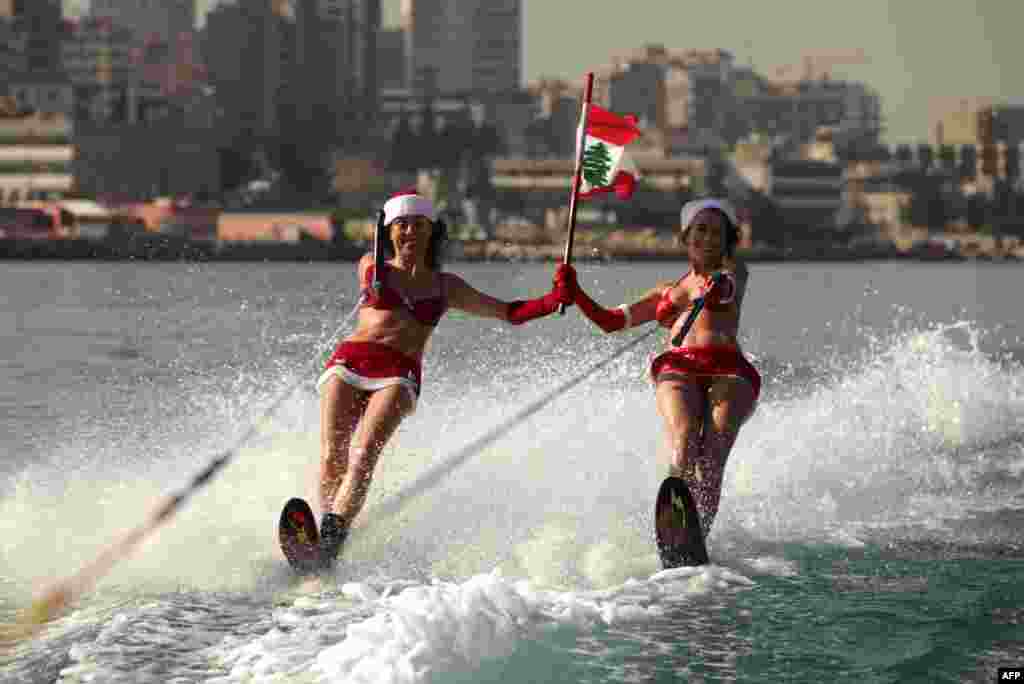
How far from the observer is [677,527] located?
435 inches

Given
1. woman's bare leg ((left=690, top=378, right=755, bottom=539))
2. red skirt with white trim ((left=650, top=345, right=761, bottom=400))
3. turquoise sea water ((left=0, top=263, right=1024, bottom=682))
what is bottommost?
turquoise sea water ((left=0, top=263, right=1024, bottom=682))

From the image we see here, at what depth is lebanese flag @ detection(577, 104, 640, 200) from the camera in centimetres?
1329

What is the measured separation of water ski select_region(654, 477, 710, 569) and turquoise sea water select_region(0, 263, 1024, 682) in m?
0.14

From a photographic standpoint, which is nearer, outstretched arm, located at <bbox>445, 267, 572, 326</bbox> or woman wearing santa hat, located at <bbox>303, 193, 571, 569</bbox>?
woman wearing santa hat, located at <bbox>303, 193, 571, 569</bbox>

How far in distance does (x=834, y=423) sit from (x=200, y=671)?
10.2 meters

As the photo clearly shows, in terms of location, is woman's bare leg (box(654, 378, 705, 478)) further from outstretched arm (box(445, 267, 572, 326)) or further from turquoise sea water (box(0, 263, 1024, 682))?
outstretched arm (box(445, 267, 572, 326))

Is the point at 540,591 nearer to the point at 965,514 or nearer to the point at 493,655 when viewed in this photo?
the point at 493,655

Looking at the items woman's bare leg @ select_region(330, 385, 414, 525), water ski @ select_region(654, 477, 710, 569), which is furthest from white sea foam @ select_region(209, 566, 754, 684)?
woman's bare leg @ select_region(330, 385, 414, 525)

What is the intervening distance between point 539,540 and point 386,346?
5.16ft

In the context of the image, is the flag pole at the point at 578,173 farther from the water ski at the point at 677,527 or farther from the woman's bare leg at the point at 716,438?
the water ski at the point at 677,527

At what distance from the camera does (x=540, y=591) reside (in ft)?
34.2

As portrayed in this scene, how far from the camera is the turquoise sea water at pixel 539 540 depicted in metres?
9.35

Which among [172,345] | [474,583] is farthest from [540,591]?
[172,345]

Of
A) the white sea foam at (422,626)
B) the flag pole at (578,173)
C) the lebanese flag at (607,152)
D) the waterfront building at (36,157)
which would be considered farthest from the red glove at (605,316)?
the waterfront building at (36,157)
